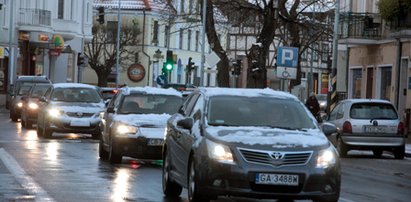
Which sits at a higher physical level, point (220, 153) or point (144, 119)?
point (220, 153)

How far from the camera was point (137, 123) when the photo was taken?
815 inches

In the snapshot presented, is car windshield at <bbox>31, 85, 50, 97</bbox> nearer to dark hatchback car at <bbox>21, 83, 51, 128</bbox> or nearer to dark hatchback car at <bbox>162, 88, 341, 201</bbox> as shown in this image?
dark hatchback car at <bbox>21, 83, 51, 128</bbox>

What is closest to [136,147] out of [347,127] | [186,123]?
[186,123]

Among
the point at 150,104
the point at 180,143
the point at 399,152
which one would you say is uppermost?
the point at 150,104

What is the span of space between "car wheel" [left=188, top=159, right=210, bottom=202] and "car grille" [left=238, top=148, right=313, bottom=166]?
72 cm

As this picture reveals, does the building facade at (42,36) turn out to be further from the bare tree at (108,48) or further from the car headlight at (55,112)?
the car headlight at (55,112)

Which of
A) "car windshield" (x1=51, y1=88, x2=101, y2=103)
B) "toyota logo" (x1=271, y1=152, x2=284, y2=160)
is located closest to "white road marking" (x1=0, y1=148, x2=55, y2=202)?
"toyota logo" (x1=271, y1=152, x2=284, y2=160)

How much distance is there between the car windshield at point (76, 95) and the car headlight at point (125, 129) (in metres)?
9.96

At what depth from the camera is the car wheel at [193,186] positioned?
12445 millimetres

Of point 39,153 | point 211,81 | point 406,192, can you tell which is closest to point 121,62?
point 211,81

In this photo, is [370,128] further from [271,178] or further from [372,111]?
[271,178]

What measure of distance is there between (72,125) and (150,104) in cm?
790

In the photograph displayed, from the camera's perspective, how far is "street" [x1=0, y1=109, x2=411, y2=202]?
14398 millimetres

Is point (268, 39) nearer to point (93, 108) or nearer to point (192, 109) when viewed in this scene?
point (93, 108)
